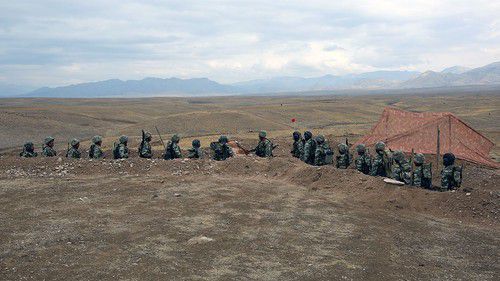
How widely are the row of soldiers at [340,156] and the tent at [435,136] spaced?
1.94m

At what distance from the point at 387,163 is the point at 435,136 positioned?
453 centimetres

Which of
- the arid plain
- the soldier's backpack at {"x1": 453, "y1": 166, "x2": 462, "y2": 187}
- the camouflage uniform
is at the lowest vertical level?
the arid plain

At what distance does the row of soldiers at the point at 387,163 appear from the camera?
14445mm

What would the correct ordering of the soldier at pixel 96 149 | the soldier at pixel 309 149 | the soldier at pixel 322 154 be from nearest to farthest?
the soldier at pixel 322 154 < the soldier at pixel 309 149 < the soldier at pixel 96 149

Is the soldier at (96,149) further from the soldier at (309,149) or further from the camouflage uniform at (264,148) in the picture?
the soldier at (309,149)

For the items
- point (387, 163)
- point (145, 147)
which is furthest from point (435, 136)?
point (145, 147)

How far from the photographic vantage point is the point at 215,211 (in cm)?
1218

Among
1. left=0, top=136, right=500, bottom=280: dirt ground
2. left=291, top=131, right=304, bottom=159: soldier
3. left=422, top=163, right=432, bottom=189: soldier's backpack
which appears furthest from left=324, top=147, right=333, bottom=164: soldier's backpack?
left=422, top=163, right=432, bottom=189: soldier's backpack

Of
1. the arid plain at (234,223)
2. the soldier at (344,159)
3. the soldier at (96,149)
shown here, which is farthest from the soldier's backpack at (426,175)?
the soldier at (96,149)

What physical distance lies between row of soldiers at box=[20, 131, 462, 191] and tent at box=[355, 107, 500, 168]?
194 centimetres

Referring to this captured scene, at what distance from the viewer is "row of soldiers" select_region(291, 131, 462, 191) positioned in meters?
14.4

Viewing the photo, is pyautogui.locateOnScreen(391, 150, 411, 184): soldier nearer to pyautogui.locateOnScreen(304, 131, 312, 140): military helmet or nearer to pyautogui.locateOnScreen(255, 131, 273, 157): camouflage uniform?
pyautogui.locateOnScreen(304, 131, 312, 140): military helmet

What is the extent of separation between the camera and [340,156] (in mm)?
18125

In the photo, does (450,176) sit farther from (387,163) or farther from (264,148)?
(264,148)
